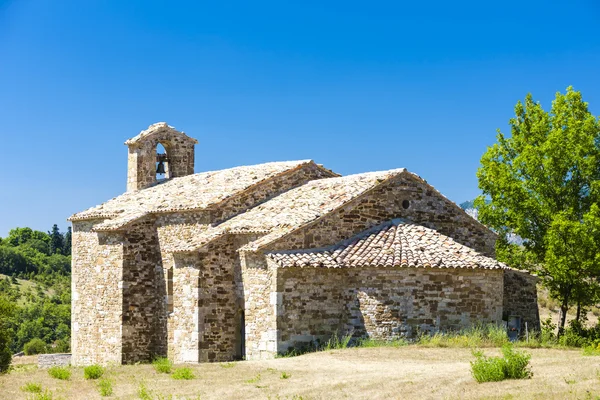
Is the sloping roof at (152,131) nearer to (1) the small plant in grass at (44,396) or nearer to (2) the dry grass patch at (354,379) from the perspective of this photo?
(2) the dry grass patch at (354,379)

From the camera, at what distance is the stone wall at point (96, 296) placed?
29047 mm

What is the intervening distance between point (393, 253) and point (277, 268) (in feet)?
10.9

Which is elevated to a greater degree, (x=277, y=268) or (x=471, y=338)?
(x=277, y=268)

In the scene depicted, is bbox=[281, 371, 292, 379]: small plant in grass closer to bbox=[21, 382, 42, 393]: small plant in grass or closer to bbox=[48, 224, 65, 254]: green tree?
bbox=[21, 382, 42, 393]: small plant in grass

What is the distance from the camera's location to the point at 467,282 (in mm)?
23344

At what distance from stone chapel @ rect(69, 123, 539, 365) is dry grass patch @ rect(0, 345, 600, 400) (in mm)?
1868

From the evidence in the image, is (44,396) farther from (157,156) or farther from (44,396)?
(157,156)

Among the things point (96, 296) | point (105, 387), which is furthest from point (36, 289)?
point (105, 387)

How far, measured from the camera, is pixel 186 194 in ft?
98.6

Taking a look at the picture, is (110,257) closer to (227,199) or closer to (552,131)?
(227,199)

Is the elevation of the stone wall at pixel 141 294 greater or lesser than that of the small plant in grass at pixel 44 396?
greater

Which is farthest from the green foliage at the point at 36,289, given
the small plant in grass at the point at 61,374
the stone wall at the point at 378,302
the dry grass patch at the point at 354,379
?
the dry grass patch at the point at 354,379

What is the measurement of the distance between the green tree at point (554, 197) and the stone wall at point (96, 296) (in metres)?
13.0

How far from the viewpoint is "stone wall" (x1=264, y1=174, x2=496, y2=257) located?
24.0 m
